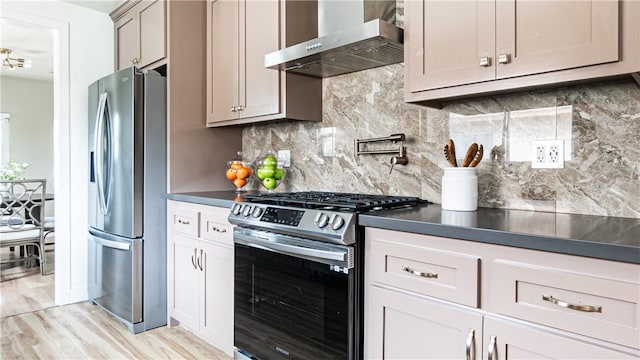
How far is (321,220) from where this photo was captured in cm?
166

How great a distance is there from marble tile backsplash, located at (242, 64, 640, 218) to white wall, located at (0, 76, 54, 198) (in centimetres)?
568

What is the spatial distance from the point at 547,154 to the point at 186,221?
201 cm

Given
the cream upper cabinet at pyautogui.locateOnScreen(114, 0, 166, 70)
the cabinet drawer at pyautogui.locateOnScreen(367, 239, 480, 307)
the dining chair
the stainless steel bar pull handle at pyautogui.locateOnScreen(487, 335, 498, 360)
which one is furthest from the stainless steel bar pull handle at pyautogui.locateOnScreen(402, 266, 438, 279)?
the dining chair

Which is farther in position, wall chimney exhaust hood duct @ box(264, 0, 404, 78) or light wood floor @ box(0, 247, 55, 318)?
light wood floor @ box(0, 247, 55, 318)

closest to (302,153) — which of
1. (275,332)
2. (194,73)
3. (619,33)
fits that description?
(194,73)

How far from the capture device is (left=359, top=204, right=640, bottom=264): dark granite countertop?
1053 mm

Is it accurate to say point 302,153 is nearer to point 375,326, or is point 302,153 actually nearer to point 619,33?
point 375,326

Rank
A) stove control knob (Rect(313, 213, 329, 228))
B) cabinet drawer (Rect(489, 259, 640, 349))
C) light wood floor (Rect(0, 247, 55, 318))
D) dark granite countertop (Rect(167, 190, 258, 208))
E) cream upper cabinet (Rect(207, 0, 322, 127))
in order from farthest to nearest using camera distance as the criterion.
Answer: light wood floor (Rect(0, 247, 55, 318))
cream upper cabinet (Rect(207, 0, 322, 127))
dark granite countertop (Rect(167, 190, 258, 208))
stove control knob (Rect(313, 213, 329, 228))
cabinet drawer (Rect(489, 259, 640, 349))

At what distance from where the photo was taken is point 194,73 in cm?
293

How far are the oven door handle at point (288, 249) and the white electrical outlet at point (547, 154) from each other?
875 millimetres

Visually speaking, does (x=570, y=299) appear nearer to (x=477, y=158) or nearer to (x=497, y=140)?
(x=477, y=158)

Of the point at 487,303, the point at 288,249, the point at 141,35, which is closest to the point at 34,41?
the point at 141,35

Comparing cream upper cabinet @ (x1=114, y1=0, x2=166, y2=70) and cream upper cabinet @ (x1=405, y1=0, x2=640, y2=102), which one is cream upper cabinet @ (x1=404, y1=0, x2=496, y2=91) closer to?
cream upper cabinet @ (x1=405, y1=0, x2=640, y2=102)

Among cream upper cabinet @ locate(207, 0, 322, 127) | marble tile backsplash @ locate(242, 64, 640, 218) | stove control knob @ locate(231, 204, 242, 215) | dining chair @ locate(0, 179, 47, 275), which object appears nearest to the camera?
marble tile backsplash @ locate(242, 64, 640, 218)
